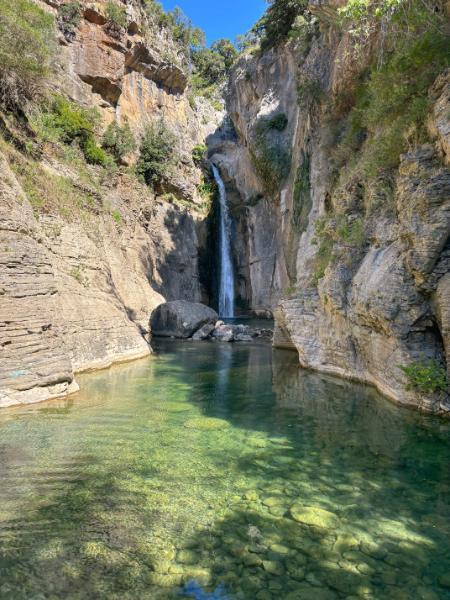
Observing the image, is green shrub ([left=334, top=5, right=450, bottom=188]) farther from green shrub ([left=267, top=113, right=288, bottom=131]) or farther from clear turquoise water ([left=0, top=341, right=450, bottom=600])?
green shrub ([left=267, top=113, right=288, bottom=131])

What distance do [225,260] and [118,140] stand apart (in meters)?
12.8

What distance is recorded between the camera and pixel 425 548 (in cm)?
379

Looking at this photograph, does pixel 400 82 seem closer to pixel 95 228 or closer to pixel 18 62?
pixel 18 62

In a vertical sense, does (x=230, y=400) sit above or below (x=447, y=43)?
below

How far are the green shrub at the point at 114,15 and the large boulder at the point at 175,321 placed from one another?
59.1 feet

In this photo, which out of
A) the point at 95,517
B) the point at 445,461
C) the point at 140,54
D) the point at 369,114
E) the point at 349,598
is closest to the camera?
the point at 349,598

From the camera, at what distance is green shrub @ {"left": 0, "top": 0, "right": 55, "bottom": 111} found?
1278cm

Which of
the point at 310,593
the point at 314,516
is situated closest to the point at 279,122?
the point at 314,516

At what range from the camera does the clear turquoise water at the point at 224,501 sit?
11.1 ft

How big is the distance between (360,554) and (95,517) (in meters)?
2.53

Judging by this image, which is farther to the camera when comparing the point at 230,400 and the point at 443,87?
the point at 230,400

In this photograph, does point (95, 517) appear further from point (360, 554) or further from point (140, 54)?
point (140, 54)

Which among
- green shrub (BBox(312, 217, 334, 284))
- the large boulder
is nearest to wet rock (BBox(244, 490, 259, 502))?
green shrub (BBox(312, 217, 334, 284))

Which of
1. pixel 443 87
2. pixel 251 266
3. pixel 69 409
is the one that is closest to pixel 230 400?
pixel 69 409
